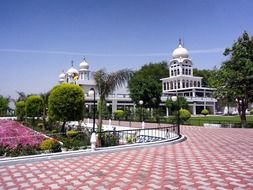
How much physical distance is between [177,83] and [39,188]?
62.3m

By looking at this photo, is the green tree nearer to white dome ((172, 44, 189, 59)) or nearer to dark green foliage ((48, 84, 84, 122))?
dark green foliage ((48, 84, 84, 122))

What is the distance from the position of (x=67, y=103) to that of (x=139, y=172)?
1046 cm

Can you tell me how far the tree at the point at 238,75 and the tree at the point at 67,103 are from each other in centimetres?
1358

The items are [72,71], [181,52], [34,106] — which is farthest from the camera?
[181,52]

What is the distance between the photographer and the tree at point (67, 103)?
17.5 m

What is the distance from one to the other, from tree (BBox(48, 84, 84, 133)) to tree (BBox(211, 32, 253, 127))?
13.6 m

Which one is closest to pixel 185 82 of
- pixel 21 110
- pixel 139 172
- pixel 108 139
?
pixel 21 110

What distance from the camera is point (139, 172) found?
8070mm

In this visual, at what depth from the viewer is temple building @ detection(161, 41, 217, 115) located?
63.5 meters

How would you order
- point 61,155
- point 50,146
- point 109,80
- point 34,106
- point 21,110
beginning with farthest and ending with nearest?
point 21,110, point 34,106, point 109,80, point 50,146, point 61,155

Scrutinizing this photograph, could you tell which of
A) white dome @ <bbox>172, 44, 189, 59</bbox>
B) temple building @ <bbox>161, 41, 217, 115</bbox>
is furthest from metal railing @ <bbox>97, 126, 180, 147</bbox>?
white dome @ <bbox>172, 44, 189, 59</bbox>

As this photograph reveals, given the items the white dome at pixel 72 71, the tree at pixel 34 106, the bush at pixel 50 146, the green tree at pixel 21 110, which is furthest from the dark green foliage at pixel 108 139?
the white dome at pixel 72 71

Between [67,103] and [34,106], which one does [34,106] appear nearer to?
[34,106]

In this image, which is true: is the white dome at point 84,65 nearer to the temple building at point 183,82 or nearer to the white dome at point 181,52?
the temple building at point 183,82
